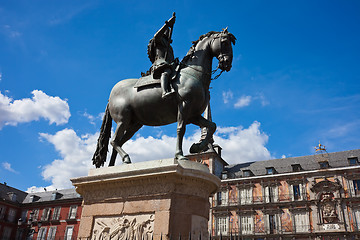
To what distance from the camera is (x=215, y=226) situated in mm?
42094

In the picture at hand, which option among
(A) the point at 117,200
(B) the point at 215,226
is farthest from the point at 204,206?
(B) the point at 215,226

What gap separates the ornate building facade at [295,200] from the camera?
36438 mm

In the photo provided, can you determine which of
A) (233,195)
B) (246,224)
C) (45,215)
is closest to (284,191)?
(246,224)

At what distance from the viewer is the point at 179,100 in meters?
6.07

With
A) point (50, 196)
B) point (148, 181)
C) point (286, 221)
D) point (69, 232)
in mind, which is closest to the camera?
point (148, 181)

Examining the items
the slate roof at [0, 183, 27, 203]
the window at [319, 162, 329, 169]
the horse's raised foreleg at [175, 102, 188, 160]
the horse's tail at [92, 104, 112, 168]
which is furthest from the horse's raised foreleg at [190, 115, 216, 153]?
the slate roof at [0, 183, 27, 203]

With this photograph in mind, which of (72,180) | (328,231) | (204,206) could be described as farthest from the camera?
(328,231)

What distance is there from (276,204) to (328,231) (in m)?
6.48

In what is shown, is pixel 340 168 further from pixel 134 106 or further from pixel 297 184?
pixel 134 106

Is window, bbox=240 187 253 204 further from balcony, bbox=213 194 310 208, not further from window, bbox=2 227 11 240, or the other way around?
window, bbox=2 227 11 240

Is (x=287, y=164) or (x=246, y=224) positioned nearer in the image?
(x=246, y=224)

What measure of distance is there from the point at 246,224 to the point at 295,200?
685 centimetres

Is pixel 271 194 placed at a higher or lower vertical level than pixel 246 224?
higher

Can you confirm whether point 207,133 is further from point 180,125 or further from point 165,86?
point 165,86
